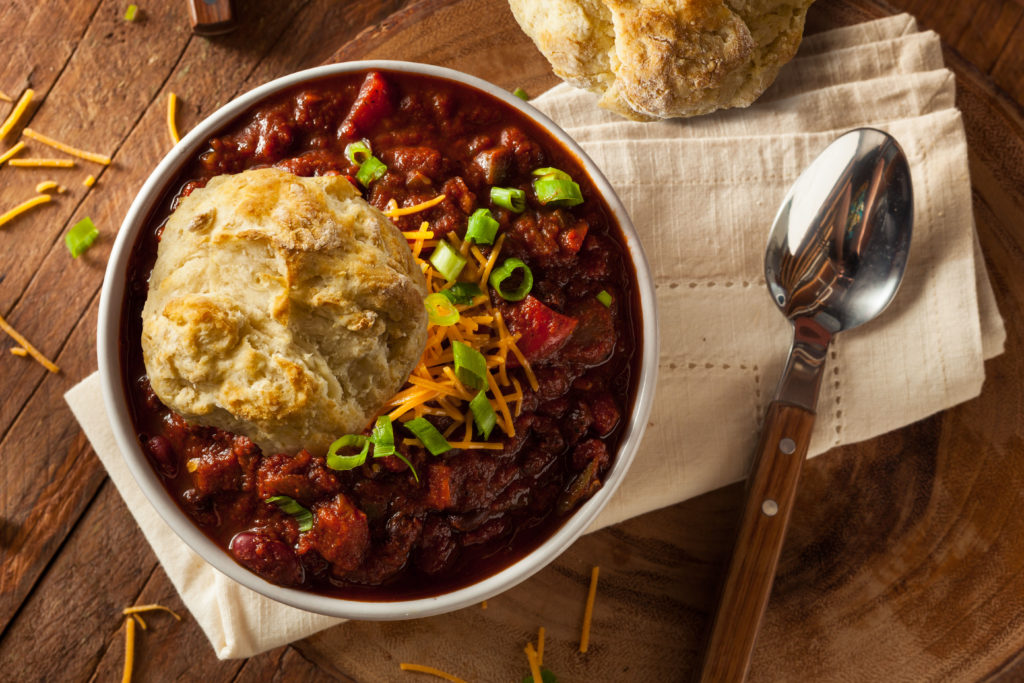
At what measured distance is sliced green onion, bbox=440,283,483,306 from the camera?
277 cm

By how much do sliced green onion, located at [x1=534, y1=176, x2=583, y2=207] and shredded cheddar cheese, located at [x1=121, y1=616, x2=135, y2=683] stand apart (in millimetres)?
2456

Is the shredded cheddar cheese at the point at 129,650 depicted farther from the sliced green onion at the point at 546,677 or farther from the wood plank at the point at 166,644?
the sliced green onion at the point at 546,677

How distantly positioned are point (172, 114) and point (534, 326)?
1.96m

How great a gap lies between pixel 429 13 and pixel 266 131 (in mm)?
1051

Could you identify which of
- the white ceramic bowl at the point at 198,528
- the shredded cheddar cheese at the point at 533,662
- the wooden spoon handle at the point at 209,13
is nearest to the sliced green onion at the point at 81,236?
the white ceramic bowl at the point at 198,528

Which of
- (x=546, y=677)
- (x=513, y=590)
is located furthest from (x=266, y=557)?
(x=546, y=677)

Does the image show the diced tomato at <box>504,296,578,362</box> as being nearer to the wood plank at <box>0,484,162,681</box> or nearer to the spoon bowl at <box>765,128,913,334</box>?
the spoon bowl at <box>765,128,913,334</box>

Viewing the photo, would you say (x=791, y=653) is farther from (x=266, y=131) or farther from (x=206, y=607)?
(x=266, y=131)

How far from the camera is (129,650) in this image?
342 centimetres

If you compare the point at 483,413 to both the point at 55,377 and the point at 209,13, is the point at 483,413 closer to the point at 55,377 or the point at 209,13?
the point at 55,377

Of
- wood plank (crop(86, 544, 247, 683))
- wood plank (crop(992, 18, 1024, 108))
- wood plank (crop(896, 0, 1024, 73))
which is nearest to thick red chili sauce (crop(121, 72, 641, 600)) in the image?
wood plank (crop(86, 544, 247, 683))

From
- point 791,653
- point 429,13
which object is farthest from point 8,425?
point 791,653

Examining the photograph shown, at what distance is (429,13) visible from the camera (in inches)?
142

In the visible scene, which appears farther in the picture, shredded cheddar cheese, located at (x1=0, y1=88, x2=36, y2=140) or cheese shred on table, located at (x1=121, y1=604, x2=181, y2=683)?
shredded cheddar cheese, located at (x1=0, y1=88, x2=36, y2=140)
